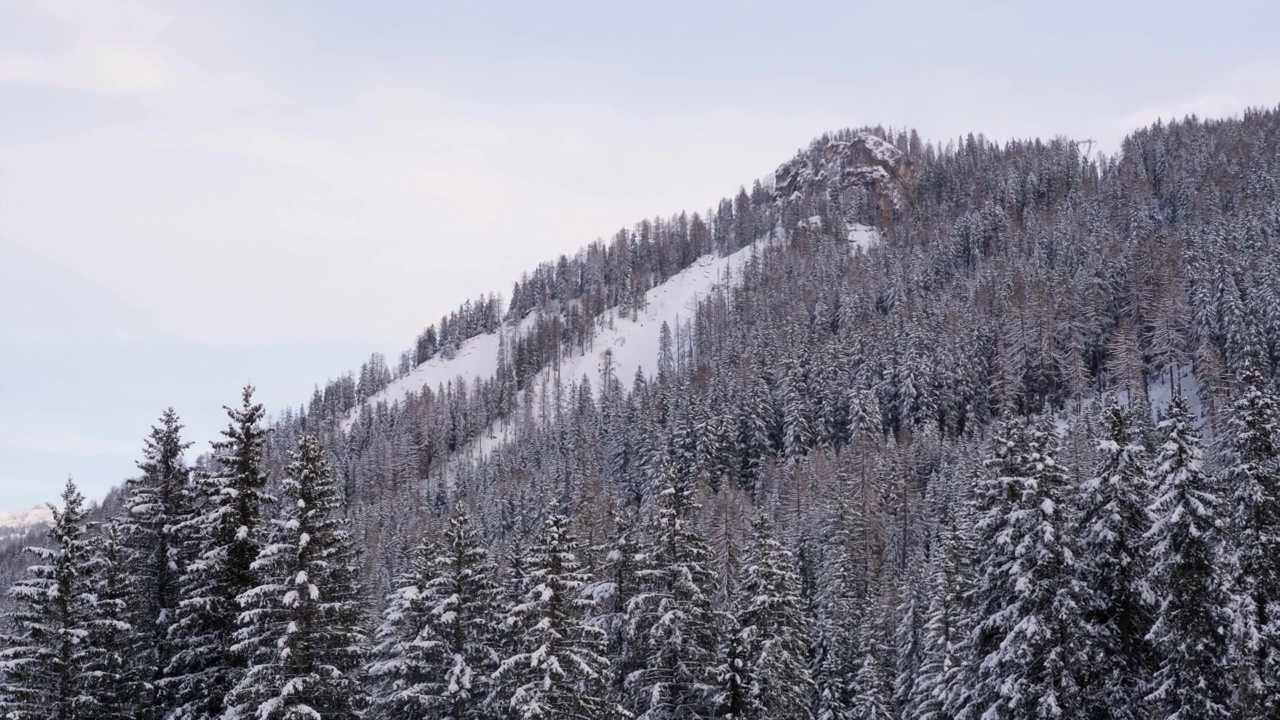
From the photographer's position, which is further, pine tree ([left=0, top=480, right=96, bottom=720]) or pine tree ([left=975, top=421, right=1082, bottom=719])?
pine tree ([left=0, top=480, right=96, bottom=720])

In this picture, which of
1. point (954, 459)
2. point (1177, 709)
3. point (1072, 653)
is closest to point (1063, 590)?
point (1072, 653)

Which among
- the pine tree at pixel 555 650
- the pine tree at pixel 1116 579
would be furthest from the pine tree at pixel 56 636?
the pine tree at pixel 1116 579

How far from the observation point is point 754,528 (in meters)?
34.4

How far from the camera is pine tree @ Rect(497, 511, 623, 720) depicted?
86.2 ft

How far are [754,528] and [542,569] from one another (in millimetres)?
9970

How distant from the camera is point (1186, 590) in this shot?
21953 mm

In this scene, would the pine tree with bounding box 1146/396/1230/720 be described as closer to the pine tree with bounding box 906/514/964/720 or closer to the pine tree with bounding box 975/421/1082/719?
the pine tree with bounding box 975/421/1082/719

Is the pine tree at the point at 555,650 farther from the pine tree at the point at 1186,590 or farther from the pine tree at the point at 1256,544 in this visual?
the pine tree at the point at 1256,544

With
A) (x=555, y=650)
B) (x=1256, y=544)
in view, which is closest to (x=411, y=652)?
(x=555, y=650)

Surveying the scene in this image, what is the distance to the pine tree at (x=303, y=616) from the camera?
2359 cm

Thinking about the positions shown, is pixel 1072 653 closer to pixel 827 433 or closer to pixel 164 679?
pixel 164 679

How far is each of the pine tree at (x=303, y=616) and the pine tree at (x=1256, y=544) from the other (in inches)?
956

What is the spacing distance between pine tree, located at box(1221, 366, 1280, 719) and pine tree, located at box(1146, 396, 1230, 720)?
0.53 metres

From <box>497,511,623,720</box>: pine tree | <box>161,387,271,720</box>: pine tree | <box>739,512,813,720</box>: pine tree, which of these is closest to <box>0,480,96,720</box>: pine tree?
<box>161,387,271,720</box>: pine tree
